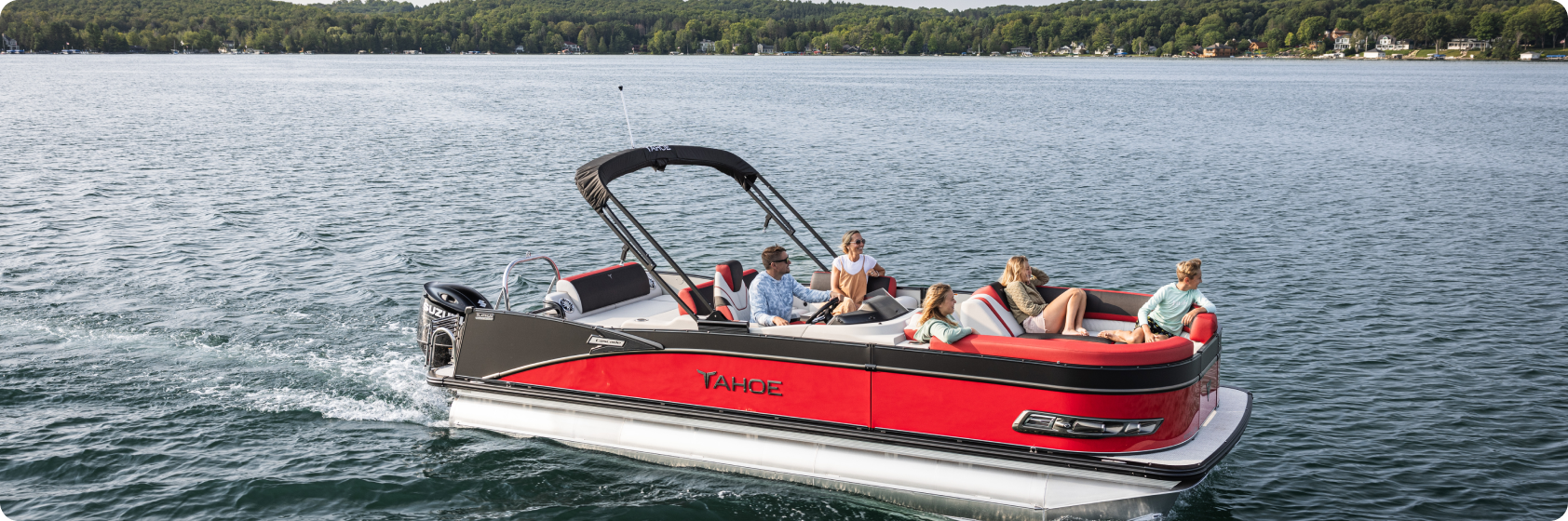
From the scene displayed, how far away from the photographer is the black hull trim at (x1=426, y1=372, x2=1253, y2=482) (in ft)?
20.9

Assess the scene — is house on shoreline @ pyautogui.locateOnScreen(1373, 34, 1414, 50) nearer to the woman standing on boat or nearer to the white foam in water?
the woman standing on boat

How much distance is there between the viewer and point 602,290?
29.9ft

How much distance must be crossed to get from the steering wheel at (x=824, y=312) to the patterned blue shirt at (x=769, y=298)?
9.1 inches

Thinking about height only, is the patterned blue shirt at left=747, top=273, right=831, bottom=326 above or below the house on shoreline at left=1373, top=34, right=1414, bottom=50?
below

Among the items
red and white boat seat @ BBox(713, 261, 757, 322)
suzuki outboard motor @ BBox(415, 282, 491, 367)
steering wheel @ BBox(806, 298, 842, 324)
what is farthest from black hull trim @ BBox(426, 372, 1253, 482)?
steering wheel @ BBox(806, 298, 842, 324)

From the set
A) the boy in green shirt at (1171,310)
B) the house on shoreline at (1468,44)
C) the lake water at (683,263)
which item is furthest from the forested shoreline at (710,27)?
the boy in green shirt at (1171,310)

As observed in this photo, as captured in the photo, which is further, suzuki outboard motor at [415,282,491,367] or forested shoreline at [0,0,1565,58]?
forested shoreline at [0,0,1565,58]

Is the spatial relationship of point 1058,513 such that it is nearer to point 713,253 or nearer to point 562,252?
point 713,253

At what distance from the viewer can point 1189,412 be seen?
6.67 m

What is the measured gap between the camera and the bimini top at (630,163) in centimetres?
762

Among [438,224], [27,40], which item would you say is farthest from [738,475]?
[27,40]

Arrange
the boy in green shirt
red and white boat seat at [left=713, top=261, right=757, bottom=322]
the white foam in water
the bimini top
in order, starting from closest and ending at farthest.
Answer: the boy in green shirt < the bimini top < red and white boat seat at [left=713, top=261, right=757, bottom=322] < the white foam in water

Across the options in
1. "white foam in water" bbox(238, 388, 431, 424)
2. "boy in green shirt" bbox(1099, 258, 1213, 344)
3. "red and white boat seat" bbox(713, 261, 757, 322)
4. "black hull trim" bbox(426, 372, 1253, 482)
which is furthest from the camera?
"white foam in water" bbox(238, 388, 431, 424)

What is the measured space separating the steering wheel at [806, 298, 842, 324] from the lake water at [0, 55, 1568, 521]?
141 cm
